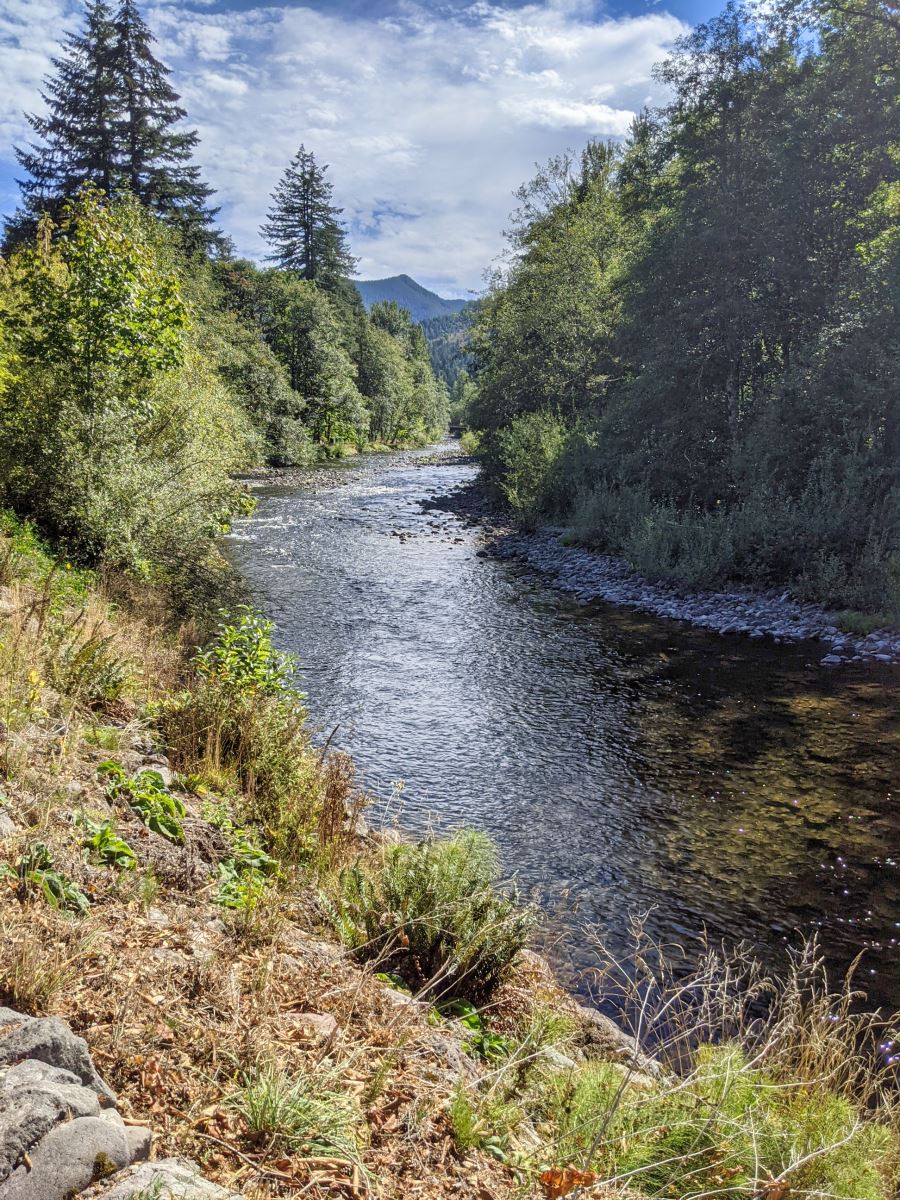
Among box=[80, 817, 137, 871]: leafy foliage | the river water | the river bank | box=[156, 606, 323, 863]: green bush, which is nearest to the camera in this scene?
box=[80, 817, 137, 871]: leafy foliage

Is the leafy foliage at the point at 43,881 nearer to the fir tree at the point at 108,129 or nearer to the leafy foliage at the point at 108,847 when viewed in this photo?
the leafy foliage at the point at 108,847

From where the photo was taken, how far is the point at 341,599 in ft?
52.9

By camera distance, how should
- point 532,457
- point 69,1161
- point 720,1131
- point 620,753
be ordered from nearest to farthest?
point 69,1161 < point 720,1131 < point 620,753 < point 532,457

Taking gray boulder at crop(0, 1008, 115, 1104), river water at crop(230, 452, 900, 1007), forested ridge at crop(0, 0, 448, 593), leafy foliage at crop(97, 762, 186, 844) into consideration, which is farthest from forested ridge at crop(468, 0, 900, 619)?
gray boulder at crop(0, 1008, 115, 1104)

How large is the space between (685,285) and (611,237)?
12.3 metres

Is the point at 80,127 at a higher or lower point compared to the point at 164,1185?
higher

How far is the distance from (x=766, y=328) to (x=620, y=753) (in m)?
14.6

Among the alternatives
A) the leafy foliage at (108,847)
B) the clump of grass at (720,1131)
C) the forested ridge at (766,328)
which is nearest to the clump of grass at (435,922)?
the clump of grass at (720,1131)

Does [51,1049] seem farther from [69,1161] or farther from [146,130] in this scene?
[146,130]

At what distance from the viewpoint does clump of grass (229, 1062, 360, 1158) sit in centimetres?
236

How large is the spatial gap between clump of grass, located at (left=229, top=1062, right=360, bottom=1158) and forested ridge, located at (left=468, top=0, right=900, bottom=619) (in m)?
13.9

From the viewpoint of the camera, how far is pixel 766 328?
62.4 ft

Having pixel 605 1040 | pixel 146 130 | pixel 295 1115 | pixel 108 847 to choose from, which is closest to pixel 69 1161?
pixel 295 1115

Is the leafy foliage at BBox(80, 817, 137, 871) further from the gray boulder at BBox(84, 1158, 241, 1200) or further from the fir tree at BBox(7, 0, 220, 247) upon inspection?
the fir tree at BBox(7, 0, 220, 247)
